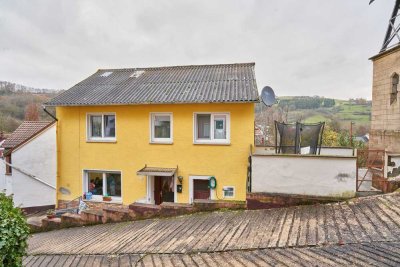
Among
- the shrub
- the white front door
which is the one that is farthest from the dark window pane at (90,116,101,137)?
the shrub

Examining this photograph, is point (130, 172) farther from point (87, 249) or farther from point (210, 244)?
point (210, 244)

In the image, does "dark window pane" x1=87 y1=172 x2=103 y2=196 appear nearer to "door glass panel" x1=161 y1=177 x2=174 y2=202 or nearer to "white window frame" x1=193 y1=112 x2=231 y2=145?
"door glass panel" x1=161 y1=177 x2=174 y2=202

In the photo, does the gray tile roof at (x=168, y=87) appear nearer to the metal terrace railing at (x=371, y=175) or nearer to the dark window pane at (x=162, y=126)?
the dark window pane at (x=162, y=126)

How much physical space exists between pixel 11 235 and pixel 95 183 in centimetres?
896

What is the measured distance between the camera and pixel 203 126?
10.8m

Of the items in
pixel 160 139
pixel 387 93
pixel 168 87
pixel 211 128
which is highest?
pixel 168 87

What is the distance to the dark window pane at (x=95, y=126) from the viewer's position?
1195 centimetres

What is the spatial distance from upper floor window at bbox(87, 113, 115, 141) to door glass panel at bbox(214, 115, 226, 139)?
479cm

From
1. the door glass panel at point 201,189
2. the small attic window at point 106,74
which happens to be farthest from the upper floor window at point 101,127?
the door glass panel at point 201,189

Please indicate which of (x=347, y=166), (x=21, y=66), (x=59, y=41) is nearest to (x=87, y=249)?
(x=347, y=166)

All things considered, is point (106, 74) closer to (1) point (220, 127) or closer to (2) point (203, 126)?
(2) point (203, 126)

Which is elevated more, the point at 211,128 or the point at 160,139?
the point at 211,128

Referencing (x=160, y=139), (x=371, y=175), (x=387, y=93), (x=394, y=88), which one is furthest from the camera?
(x=160, y=139)

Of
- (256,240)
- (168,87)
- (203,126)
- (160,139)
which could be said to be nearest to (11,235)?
(256,240)
